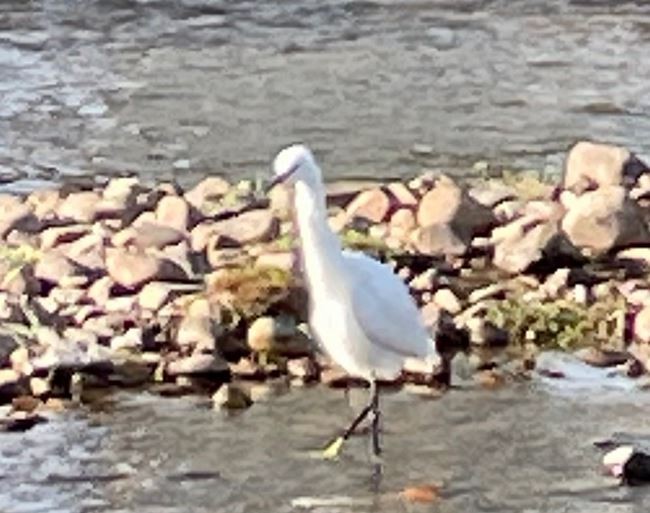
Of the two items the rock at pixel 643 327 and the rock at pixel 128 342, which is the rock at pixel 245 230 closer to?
the rock at pixel 128 342

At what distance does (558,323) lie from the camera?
7.45 meters

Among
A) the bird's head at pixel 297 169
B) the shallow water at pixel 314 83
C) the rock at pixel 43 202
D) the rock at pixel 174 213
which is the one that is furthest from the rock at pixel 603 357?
the shallow water at pixel 314 83

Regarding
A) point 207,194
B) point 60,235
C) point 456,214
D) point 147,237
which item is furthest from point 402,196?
point 60,235

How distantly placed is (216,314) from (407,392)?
28.4 inches

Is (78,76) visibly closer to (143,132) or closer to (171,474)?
(143,132)

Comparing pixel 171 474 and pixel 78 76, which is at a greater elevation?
pixel 78 76

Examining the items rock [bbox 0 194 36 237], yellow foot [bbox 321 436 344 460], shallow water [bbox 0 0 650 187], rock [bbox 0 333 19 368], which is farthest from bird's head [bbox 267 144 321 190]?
shallow water [bbox 0 0 650 187]

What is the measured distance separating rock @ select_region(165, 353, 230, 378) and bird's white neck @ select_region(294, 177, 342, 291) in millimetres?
744

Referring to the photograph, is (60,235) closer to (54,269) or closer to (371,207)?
(54,269)

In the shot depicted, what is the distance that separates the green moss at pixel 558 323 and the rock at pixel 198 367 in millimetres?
941

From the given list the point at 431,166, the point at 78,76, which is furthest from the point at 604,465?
the point at 78,76

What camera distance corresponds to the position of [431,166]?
10094 millimetres

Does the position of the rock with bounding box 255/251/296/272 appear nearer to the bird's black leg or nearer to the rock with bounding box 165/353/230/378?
the rock with bounding box 165/353/230/378

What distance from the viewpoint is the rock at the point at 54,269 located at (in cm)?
782
